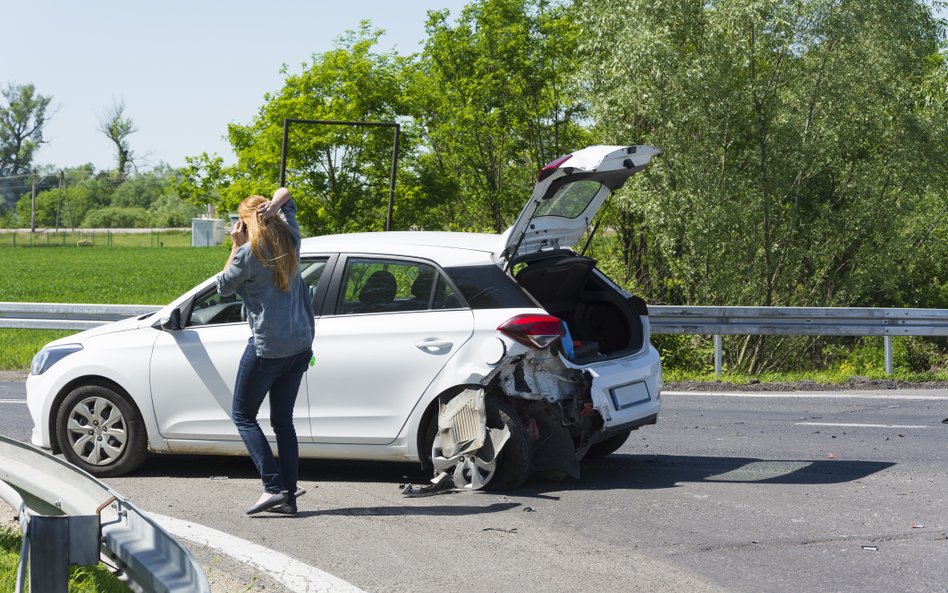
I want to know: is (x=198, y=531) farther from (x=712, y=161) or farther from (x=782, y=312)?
(x=712, y=161)

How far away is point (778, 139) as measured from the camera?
802 inches

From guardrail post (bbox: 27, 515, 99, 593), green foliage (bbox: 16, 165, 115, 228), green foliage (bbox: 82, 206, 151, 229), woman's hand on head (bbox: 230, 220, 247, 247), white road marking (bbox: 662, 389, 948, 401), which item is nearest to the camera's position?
guardrail post (bbox: 27, 515, 99, 593)

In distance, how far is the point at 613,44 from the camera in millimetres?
21984

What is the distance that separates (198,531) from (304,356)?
111 centimetres

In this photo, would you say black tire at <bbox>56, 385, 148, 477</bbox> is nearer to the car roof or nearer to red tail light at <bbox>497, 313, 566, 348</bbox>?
the car roof

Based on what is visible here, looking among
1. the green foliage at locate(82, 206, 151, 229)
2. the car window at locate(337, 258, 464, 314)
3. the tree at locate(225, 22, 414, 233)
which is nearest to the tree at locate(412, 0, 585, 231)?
the tree at locate(225, 22, 414, 233)

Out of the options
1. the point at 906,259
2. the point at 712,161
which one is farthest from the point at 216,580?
the point at 906,259

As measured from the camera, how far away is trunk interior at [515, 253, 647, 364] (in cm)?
760

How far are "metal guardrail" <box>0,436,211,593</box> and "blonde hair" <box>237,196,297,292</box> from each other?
196cm

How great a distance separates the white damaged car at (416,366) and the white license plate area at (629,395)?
0.05 ft

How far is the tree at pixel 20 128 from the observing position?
390 feet

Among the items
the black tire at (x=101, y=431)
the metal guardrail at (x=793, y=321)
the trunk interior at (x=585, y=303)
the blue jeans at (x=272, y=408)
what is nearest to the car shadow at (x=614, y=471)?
the black tire at (x=101, y=431)

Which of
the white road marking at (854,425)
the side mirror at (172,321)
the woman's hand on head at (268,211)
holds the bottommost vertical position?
the white road marking at (854,425)

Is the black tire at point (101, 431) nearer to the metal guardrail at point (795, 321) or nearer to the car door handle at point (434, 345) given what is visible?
the car door handle at point (434, 345)
